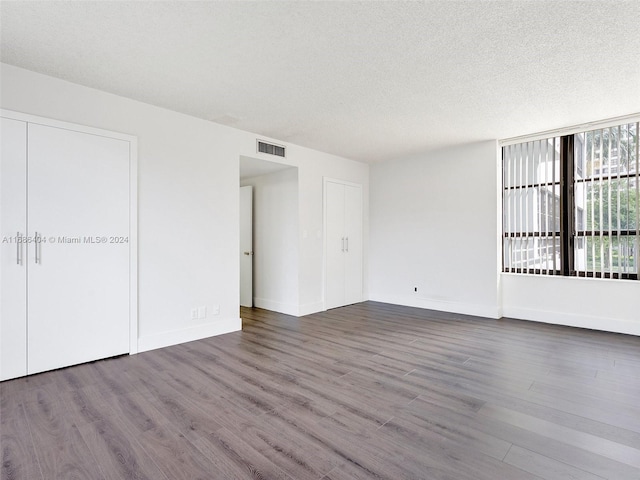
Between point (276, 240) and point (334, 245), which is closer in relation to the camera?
point (276, 240)

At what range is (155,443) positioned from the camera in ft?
6.66

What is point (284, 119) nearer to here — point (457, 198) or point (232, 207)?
point (232, 207)

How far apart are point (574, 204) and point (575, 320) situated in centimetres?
162

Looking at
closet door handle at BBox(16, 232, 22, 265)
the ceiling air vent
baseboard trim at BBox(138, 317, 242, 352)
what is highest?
the ceiling air vent

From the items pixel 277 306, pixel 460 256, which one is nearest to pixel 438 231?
pixel 460 256

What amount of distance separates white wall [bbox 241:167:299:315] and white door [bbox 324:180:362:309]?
0.67 m

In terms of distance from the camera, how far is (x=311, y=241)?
223 inches

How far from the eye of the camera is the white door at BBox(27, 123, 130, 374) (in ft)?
10.2

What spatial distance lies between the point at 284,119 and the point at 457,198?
3.17 m

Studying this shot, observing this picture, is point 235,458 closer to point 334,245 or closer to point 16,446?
point 16,446

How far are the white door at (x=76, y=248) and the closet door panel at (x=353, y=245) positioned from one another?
3765mm

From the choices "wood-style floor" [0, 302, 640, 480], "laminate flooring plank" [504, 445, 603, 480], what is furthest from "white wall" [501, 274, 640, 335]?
"laminate flooring plank" [504, 445, 603, 480]

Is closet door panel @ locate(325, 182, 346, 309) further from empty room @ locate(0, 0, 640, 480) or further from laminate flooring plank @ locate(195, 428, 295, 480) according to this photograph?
laminate flooring plank @ locate(195, 428, 295, 480)

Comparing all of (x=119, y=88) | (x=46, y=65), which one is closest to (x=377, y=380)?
(x=119, y=88)
